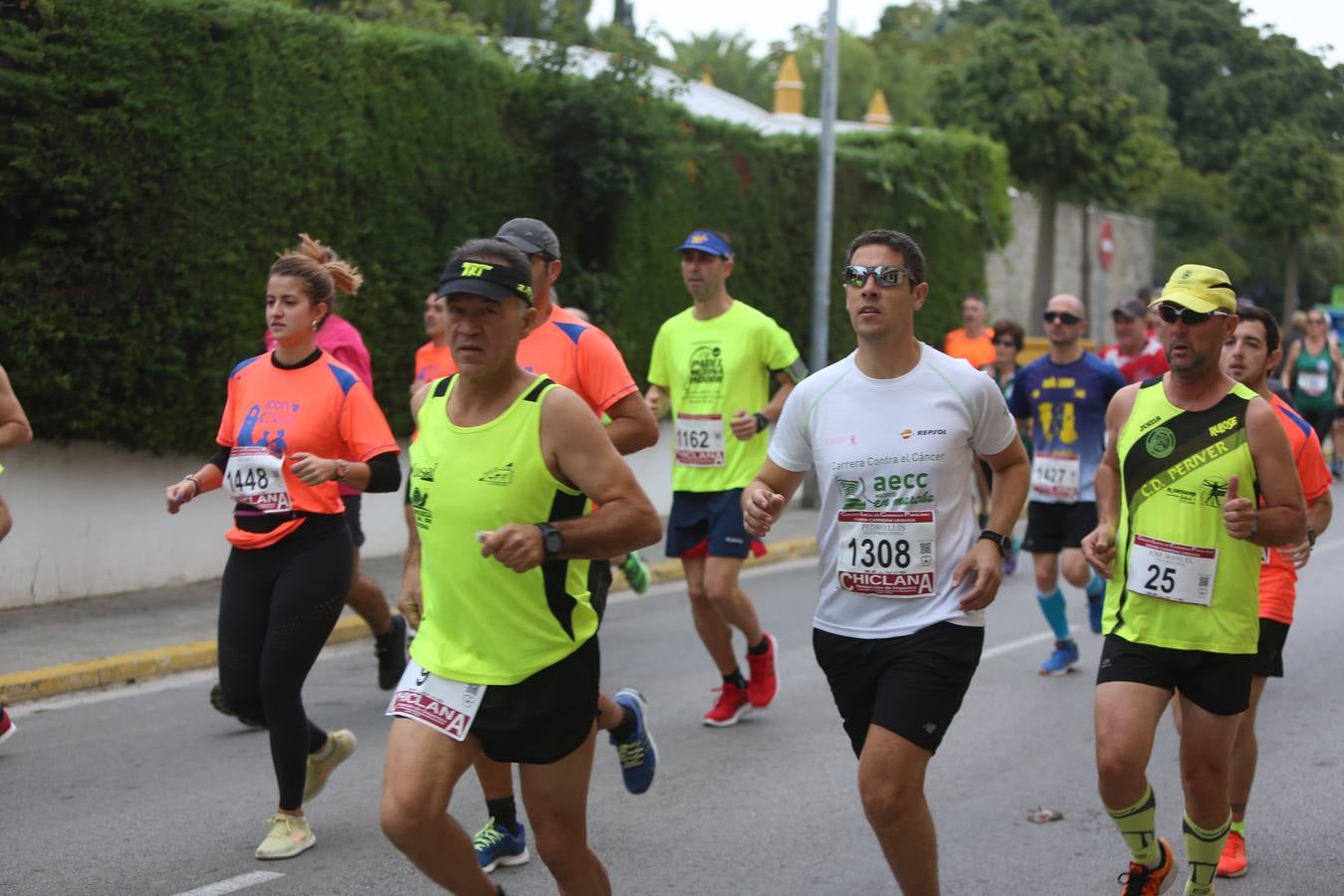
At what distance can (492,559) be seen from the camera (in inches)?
151

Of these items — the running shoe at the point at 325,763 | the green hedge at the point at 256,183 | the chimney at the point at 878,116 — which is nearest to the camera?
the running shoe at the point at 325,763

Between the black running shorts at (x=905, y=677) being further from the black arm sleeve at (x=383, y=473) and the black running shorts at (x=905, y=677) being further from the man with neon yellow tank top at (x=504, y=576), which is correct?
the black arm sleeve at (x=383, y=473)

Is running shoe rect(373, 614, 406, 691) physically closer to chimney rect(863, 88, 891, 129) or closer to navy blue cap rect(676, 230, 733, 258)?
navy blue cap rect(676, 230, 733, 258)

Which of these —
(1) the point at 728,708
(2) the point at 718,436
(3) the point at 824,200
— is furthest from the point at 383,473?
(3) the point at 824,200

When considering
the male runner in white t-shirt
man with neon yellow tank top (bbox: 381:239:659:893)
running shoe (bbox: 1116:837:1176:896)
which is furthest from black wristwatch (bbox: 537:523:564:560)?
running shoe (bbox: 1116:837:1176:896)

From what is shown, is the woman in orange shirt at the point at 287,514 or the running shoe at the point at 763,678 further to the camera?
the running shoe at the point at 763,678

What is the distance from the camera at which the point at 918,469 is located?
4406 millimetres

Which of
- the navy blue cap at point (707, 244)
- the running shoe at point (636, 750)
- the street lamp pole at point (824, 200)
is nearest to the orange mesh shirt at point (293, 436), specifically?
the running shoe at point (636, 750)

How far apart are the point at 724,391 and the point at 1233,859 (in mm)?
3119

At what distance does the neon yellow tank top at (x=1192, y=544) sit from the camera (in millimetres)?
4523

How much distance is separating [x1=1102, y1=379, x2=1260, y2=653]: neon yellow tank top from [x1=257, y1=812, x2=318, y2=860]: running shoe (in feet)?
9.24

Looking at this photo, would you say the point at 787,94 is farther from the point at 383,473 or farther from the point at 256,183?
the point at 383,473

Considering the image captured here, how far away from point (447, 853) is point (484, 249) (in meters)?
1.45

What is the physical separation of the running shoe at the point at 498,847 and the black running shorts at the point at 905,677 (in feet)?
4.69
